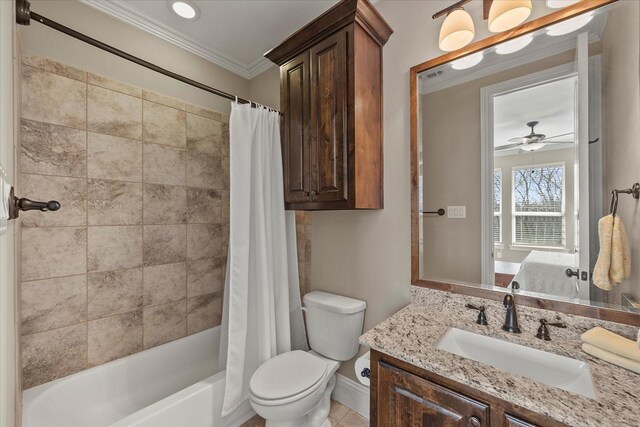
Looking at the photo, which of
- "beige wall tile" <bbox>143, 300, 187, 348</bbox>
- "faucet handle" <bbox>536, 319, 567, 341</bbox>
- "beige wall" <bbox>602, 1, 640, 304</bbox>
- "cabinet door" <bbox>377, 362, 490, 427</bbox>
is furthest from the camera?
"beige wall tile" <bbox>143, 300, 187, 348</bbox>

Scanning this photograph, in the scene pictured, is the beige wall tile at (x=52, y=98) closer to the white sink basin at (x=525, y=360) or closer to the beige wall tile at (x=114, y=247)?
the beige wall tile at (x=114, y=247)

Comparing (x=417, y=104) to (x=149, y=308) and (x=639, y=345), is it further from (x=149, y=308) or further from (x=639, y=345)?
(x=149, y=308)

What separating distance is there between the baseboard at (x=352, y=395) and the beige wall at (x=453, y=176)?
36.2 inches

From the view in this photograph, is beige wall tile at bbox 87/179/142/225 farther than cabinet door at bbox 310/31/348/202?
Yes

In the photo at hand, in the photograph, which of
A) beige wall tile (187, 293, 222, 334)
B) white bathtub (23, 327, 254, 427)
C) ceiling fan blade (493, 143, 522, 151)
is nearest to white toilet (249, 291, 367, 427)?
white bathtub (23, 327, 254, 427)

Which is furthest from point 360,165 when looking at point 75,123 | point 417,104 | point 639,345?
point 75,123

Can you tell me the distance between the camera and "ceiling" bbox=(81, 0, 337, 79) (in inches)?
65.3

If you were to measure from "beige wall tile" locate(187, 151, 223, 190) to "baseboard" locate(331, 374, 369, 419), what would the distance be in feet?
5.79

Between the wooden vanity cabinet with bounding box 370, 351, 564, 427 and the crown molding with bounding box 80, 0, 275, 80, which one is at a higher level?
the crown molding with bounding box 80, 0, 275, 80

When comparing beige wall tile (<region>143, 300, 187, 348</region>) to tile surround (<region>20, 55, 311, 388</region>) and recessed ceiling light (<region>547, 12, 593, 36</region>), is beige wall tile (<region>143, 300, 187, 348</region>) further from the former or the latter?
recessed ceiling light (<region>547, 12, 593, 36</region>)

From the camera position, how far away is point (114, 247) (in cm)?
168

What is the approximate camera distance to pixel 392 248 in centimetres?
156

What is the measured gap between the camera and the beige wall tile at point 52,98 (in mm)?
1389

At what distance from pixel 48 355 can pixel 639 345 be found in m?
2.58
